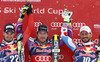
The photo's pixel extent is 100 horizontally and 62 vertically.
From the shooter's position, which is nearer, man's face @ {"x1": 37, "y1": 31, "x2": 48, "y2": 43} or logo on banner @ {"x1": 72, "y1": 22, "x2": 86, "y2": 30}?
man's face @ {"x1": 37, "y1": 31, "x2": 48, "y2": 43}

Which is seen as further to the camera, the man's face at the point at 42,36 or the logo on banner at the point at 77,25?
the logo on banner at the point at 77,25

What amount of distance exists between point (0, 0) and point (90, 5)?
224 centimetres

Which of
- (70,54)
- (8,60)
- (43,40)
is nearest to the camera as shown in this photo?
(8,60)

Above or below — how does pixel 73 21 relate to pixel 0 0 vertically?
below

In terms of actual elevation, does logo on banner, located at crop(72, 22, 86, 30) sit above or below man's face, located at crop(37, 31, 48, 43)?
above

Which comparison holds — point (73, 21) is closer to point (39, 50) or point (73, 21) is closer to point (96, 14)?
point (96, 14)

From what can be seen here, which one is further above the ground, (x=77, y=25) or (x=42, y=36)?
(x=77, y=25)

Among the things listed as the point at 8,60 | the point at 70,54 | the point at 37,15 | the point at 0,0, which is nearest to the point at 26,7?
the point at 37,15

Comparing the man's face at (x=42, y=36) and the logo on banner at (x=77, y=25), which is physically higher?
the logo on banner at (x=77, y=25)

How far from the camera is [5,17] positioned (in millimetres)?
4406

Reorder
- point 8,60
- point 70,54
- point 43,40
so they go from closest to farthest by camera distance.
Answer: point 8,60
point 43,40
point 70,54

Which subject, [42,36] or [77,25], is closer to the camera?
[42,36]

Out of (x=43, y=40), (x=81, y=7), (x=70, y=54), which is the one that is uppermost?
(x=81, y=7)

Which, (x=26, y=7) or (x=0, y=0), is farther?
(x=0, y=0)
